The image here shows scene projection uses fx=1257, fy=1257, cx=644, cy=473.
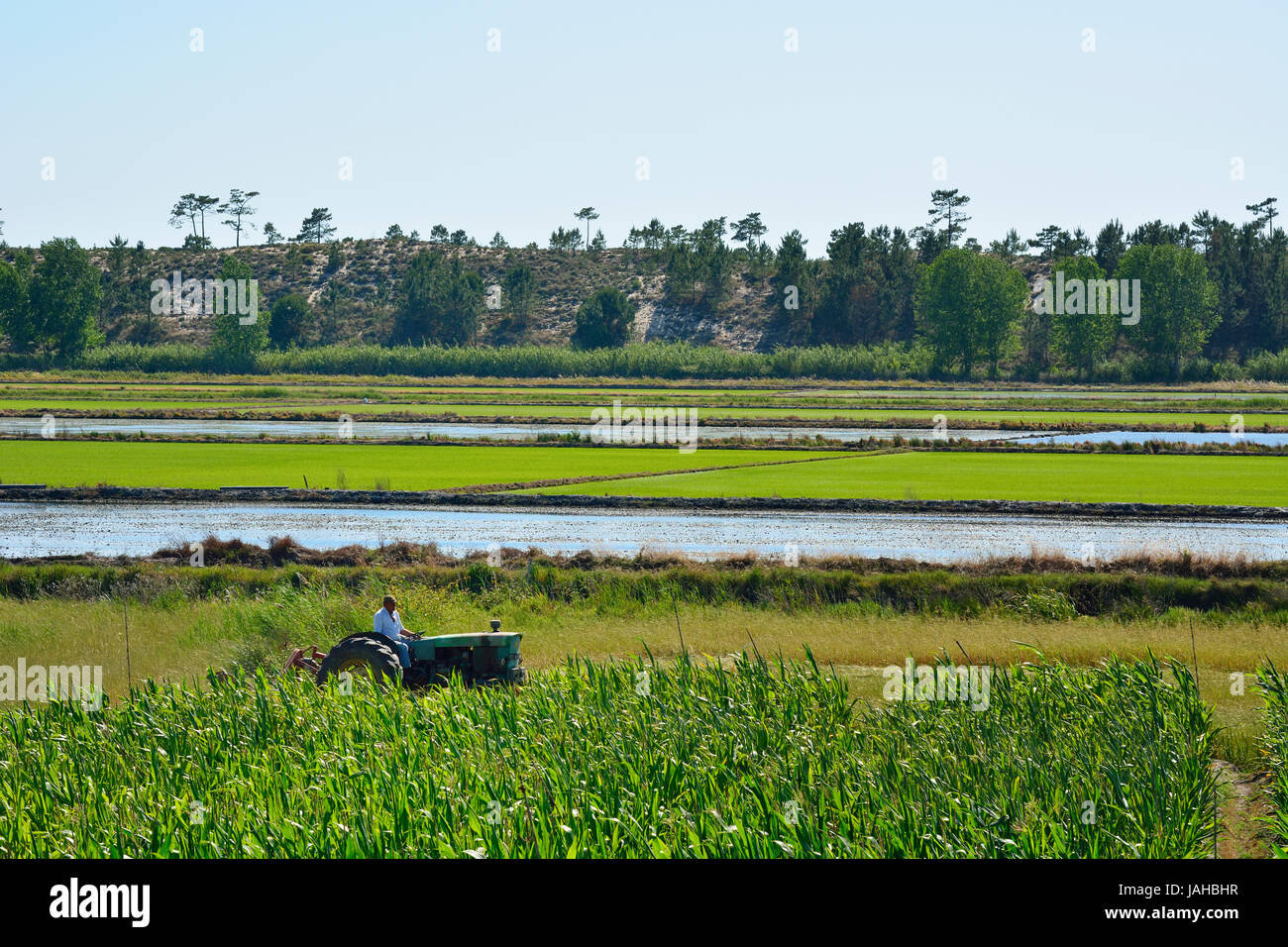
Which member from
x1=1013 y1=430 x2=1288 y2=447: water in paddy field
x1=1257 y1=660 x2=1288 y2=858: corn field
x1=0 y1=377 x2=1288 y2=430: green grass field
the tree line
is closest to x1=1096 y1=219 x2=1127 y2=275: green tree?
the tree line

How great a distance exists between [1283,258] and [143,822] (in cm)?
17036

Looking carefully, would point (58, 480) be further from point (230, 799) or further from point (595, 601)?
point (230, 799)

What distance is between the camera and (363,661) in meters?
17.0

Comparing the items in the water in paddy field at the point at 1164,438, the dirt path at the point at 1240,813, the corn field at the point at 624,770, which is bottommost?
the dirt path at the point at 1240,813

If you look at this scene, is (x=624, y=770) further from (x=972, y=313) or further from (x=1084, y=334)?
(x=1084, y=334)

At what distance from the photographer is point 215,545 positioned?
114 feet

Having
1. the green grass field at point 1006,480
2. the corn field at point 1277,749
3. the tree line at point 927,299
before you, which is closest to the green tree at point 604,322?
the tree line at point 927,299

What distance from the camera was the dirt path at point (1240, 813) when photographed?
1216cm

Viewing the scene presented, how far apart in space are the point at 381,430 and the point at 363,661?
63.6 meters

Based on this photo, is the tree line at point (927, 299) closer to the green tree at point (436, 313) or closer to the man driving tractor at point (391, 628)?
the green tree at point (436, 313)

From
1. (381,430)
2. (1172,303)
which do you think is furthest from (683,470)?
(1172,303)

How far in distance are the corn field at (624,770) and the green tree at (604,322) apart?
152m

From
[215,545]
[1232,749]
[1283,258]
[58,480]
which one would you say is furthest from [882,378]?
[1232,749]
